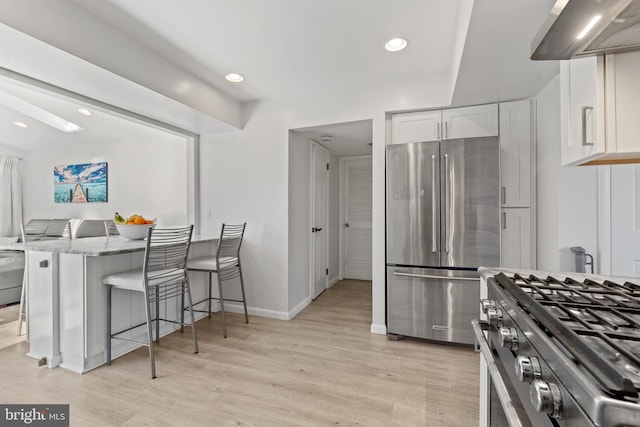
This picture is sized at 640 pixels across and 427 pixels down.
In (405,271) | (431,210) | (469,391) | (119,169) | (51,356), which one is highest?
(119,169)

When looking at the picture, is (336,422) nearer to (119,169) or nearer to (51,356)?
(51,356)

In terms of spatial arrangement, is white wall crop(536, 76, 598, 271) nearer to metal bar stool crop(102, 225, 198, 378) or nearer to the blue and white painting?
metal bar stool crop(102, 225, 198, 378)

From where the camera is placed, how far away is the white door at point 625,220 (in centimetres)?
162

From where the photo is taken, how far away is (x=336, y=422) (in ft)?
5.33

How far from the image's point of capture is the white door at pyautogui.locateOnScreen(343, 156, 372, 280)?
4980 mm

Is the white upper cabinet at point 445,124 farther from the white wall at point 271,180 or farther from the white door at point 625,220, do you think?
the white door at point 625,220

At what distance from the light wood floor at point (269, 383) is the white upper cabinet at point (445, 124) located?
1.93 metres

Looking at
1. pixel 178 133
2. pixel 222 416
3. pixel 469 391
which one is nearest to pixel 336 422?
pixel 222 416

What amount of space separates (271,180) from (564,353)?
2.97 m

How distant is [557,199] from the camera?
7.17ft

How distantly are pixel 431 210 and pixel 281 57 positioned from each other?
73.3 inches

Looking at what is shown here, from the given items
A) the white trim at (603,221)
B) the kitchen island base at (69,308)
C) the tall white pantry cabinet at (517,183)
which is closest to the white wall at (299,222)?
the kitchen island base at (69,308)

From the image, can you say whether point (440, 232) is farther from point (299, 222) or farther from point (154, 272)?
point (154, 272)

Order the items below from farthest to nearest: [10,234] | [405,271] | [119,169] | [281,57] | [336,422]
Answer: [10,234]
[119,169]
[405,271]
[281,57]
[336,422]
